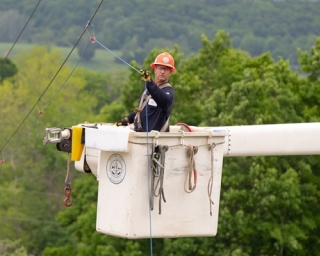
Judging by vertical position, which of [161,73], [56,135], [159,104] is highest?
[161,73]

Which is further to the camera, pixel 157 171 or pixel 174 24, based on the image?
pixel 174 24

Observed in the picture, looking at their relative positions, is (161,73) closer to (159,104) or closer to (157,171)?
(159,104)

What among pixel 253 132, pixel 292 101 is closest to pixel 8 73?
pixel 292 101

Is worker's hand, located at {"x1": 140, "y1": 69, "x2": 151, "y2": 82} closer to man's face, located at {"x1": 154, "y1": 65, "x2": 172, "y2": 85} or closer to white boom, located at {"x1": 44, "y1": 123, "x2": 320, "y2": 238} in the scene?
white boom, located at {"x1": 44, "y1": 123, "x2": 320, "y2": 238}

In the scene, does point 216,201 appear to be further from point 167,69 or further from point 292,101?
point 292,101

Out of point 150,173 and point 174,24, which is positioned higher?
point 174,24

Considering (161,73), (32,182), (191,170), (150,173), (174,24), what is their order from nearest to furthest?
1. (150,173)
2. (191,170)
3. (161,73)
4. (32,182)
5. (174,24)

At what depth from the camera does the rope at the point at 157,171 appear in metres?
12.4

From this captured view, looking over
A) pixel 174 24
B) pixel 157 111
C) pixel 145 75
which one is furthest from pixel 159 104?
pixel 174 24

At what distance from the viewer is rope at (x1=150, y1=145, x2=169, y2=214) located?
12.4 metres

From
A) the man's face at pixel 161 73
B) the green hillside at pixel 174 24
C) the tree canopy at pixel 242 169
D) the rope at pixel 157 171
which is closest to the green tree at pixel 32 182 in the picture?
the tree canopy at pixel 242 169

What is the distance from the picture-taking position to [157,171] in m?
12.5

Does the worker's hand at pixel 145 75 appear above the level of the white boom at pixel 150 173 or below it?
above

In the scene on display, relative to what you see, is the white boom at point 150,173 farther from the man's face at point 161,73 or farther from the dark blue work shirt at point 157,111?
the man's face at point 161,73
